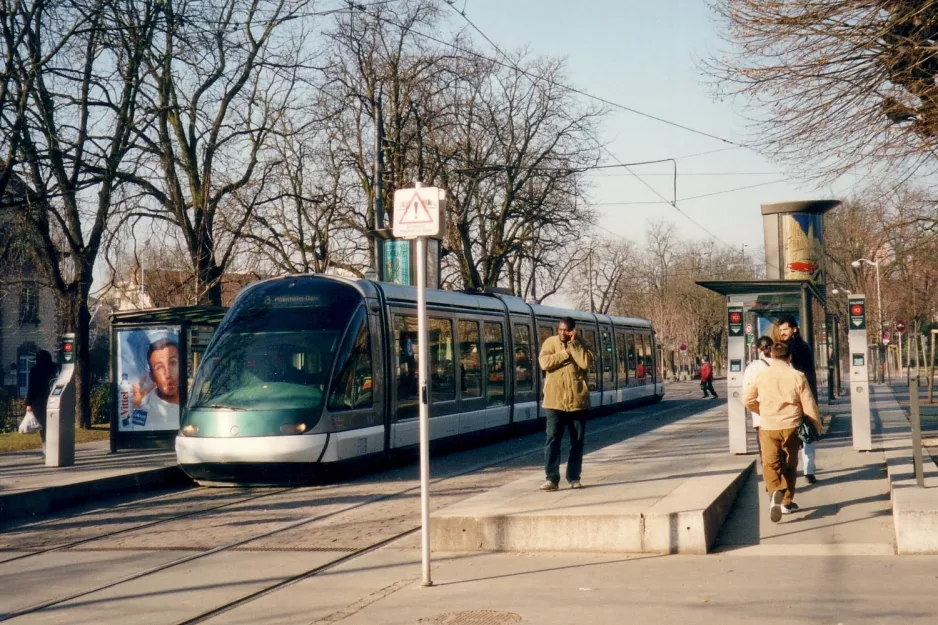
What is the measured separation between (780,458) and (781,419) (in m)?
0.34

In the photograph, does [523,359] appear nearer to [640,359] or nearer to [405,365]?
[405,365]

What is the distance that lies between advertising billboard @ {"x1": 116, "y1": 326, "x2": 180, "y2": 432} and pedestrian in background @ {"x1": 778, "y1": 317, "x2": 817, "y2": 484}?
10358 millimetres

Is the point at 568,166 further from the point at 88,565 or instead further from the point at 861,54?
the point at 88,565

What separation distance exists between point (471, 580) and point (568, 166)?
3224 centimetres

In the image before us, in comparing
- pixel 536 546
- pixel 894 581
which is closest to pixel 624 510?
pixel 536 546

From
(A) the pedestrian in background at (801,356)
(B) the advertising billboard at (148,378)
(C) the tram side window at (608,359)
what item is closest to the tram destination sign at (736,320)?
(A) the pedestrian in background at (801,356)

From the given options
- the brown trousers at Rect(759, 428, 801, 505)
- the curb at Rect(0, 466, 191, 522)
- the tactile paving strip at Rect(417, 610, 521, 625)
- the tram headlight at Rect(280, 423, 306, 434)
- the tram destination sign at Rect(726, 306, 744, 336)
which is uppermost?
the tram destination sign at Rect(726, 306, 744, 336)

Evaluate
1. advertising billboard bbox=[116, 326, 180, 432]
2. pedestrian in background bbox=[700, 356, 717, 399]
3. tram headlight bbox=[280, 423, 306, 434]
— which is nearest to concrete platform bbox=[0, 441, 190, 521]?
advertising billboard bbox=[116, 326, 180, 432]

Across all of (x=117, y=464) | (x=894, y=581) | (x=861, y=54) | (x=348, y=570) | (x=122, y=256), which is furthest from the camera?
(x=122, y=256)

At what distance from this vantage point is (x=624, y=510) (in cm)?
880

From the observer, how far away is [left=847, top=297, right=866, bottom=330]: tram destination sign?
14666 mm

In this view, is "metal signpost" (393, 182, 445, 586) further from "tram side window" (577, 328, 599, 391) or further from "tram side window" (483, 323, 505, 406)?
"tram side window" (577, 328, 599, 391)

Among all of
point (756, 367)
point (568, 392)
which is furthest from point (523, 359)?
point (568, 392)

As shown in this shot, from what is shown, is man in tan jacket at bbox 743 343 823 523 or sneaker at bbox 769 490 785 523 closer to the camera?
sneaker at bbox 769 490 785 523
